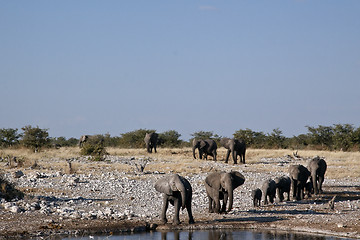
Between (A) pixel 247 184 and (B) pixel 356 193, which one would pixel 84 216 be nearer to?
(A) pixel 247 184

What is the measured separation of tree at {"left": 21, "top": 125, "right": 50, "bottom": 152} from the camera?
48344mm

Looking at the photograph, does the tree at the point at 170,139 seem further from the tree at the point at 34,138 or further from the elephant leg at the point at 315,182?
the elephant leg at the point at 315,182

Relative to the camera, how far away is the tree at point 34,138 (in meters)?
48.3

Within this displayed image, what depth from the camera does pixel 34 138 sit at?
48625mm

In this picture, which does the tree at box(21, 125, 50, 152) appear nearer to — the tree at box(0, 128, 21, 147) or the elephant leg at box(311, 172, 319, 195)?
the tree at box(0, 128, 21, 147)

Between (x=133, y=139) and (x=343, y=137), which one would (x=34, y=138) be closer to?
(x=133, y=139)

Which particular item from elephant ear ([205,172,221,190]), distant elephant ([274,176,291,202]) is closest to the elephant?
distant elephant ([274,176,291,202])

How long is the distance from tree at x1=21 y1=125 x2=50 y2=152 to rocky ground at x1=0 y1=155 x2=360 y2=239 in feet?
62.5

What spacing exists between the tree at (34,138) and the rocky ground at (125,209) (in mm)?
19052

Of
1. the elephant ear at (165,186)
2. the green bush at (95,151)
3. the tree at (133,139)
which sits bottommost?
the elephant ear at (165,186)

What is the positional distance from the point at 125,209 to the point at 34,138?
29892 millimetres

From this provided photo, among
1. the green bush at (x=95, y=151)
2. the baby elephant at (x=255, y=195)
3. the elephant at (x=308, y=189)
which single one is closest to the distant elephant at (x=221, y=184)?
the baby elephant at (x=255, y=195)

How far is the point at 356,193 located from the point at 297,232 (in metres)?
9.59

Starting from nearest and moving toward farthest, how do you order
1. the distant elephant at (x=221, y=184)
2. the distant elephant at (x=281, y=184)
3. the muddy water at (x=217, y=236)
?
the muddy water at (x=217, y=236)
the distant elephant at (x=221, y=184)
the distant elephant at (x=281, y=184)
